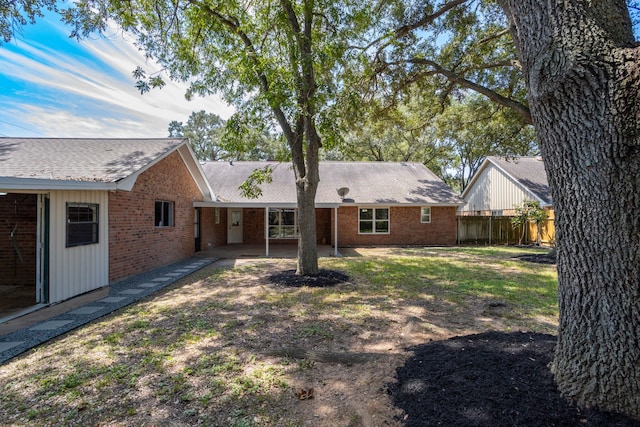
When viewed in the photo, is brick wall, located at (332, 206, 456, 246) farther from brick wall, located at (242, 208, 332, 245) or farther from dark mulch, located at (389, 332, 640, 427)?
dark mulch, located at (389, 332, 640, 427)

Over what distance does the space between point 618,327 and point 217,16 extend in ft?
30.2

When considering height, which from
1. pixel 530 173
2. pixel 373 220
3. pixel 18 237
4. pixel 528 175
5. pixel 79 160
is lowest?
pixel 18 237

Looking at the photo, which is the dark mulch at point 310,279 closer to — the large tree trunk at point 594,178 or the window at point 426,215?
the large tree trunk at point 594,178

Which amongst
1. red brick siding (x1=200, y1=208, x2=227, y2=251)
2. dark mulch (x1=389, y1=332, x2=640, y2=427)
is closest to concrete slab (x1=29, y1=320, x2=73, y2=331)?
dark mulch (x1=389, y1=332, x2=640, y2=427)

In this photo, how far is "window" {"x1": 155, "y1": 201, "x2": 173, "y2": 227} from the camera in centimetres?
1047

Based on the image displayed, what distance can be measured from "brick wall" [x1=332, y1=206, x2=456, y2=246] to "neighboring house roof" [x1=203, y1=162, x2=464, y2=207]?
67 centimetres

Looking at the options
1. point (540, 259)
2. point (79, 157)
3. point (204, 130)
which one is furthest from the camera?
point (204, 130)

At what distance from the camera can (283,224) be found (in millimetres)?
16906

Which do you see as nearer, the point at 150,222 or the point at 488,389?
the point at 488,389

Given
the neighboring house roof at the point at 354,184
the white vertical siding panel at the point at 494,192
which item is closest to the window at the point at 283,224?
the neighboring house roof at the point at 354,184

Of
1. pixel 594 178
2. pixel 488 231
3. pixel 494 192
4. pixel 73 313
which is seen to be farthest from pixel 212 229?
pixel 494 192

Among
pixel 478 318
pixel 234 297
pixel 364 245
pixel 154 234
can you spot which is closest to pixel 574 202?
pixel 478 318

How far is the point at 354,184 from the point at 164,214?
32.3 ft

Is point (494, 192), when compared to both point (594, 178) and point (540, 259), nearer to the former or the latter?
point (540, 259)
